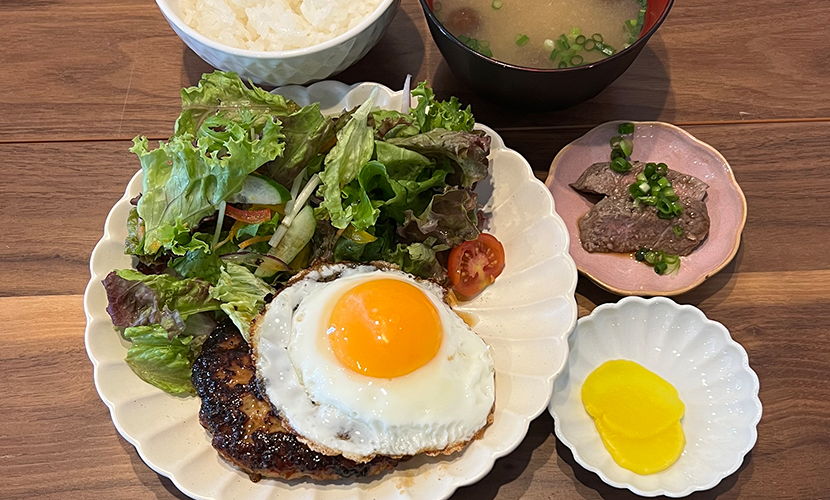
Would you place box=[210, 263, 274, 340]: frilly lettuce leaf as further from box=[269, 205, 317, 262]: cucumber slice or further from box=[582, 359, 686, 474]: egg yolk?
box=[582, 359, 686, 474]: egg yolk

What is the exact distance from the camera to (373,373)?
175cm

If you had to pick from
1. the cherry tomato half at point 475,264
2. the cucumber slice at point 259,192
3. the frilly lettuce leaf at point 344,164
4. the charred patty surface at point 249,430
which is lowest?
the charred patty surface at point 249,430

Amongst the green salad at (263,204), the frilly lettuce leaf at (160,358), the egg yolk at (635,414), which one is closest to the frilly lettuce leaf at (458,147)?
the green salad at (263,204)

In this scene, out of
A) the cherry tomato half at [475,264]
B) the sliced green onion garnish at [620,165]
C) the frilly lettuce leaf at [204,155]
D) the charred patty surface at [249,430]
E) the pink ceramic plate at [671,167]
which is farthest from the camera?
the sliced green onion garnish at [620,165]

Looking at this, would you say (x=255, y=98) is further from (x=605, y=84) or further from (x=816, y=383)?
(x=816, y=383)

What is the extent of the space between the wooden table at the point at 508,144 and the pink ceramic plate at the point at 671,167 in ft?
0.41

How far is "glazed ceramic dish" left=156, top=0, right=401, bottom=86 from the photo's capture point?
2018mm

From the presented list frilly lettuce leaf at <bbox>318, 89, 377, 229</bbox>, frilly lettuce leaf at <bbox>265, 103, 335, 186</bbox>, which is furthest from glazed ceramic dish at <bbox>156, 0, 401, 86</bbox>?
frilly lettuce leaf at <bbox>318, 89, 377, 229</bbox>

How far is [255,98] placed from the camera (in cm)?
199

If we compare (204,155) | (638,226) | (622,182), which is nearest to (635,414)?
(638,226)

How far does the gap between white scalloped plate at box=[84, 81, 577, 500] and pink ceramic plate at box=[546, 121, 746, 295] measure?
234mm

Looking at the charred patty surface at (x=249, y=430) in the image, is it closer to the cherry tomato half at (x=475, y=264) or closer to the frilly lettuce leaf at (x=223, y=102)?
the cherry tomato half at (x=475, y=264)

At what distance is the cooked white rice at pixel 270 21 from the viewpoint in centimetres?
214

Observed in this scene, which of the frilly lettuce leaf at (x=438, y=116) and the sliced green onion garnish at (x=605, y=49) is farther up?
the sliced green onion garnish at (x=605, y=49)
